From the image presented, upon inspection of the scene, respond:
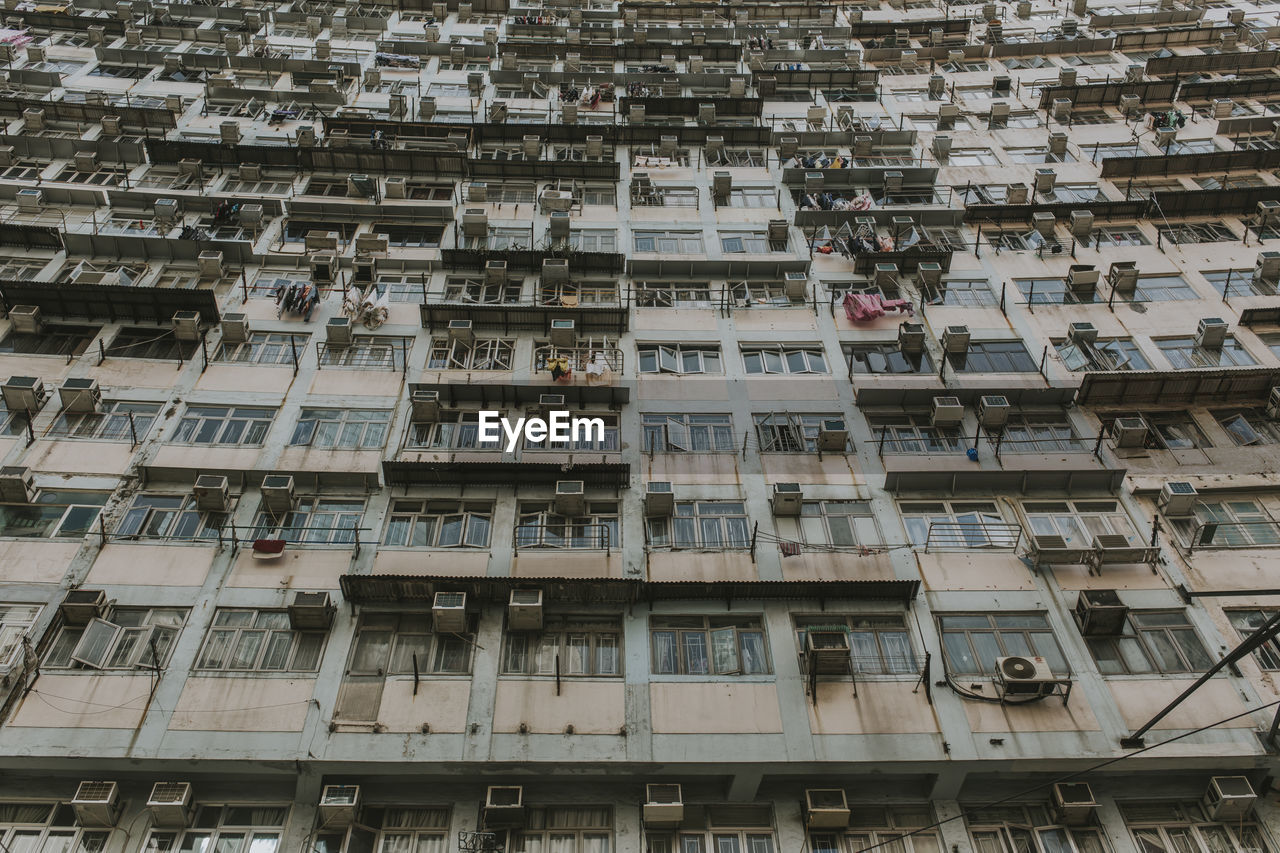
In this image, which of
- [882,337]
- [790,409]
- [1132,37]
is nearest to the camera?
[790,409]

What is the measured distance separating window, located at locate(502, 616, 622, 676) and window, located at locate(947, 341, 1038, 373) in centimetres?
1470

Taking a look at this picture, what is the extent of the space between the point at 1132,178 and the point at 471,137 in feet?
94.3

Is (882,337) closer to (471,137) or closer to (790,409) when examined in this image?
(790,409)

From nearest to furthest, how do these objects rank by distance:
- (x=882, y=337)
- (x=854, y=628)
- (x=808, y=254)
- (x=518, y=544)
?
(x=854, y=628) → (x=518, y=544) → (x=882, y=337) → (x=808, y=254)

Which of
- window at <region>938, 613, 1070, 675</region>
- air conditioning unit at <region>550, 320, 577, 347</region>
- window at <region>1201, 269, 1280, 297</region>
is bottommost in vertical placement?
window at <region>938, 613, 1070, 675</region>

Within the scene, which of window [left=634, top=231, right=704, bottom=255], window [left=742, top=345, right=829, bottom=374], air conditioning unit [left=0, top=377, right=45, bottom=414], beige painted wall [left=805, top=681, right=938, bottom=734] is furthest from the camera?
window [left=634, top=231, right=704, bottom=255]

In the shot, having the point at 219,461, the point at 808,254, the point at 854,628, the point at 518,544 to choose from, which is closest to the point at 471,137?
the point at 808,254

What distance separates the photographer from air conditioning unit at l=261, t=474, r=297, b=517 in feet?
73.6

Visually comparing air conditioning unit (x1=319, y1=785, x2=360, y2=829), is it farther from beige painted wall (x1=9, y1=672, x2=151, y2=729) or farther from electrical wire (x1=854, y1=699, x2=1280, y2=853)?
electrical wire (x1=854, y1=699, x2=1280, y2=853)

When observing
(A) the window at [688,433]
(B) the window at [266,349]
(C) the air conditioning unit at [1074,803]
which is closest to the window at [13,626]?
(B) the window at [266,349]

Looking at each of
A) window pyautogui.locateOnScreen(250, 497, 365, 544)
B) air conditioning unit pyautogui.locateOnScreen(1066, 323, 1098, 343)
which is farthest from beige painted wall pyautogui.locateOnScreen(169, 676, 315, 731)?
air conditioning unit pyautogui.locateOnScreen(1066, 323, 1098, 343)

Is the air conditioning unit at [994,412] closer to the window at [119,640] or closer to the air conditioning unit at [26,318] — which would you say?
the window at [119,640]

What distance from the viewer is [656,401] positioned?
1038 inches

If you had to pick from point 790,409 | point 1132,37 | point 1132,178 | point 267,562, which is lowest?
point 267,562
